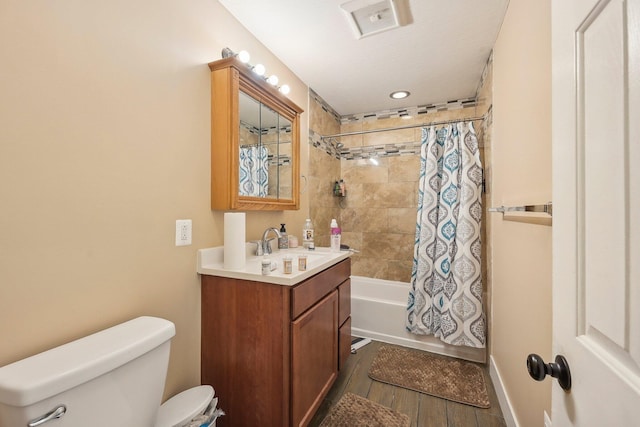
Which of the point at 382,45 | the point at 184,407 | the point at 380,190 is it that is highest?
the point at 382,45

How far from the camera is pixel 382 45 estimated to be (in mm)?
1762

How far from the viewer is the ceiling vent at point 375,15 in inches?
55.2

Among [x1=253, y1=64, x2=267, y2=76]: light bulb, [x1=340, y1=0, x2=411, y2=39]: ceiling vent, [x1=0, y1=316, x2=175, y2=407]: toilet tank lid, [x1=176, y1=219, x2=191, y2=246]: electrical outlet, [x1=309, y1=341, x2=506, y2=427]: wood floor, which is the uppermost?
[x1=340, y1=0, x2=411, y2=39]: ceiling vent

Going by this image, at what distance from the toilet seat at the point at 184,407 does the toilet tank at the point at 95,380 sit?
9 centimetres

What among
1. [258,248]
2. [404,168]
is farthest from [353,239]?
[258,248]

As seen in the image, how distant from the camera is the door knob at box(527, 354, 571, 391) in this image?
1.68ft

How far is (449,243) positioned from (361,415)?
140cm

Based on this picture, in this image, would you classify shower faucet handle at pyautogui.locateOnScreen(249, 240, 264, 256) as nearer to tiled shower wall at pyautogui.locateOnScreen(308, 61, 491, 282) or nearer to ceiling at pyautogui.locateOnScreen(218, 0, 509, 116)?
tiled shower wall at pyautogui.locateOnScreen(308, 61, 491, 282)

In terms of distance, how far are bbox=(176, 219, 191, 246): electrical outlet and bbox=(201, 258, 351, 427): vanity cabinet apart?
21 centimetres

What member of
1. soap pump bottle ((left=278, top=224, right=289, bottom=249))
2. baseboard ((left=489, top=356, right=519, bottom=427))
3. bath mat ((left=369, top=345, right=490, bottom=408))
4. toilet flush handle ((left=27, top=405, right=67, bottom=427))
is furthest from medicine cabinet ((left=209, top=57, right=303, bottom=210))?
baseboard ((left=489, top=356, right=519, bottom=427))

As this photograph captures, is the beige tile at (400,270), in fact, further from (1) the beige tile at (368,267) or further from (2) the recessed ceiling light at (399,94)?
(2) the recessed ceiling light at (399,94)

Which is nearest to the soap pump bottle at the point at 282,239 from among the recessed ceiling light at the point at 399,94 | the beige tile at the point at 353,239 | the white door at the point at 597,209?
the beige tile at the point at 353,239

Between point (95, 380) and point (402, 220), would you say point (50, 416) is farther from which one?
point (402, 220)

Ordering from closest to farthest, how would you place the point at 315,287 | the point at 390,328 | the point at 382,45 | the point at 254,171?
the point at 315,287, the point at 254,171, the point at 382,45, the point at 390,328
